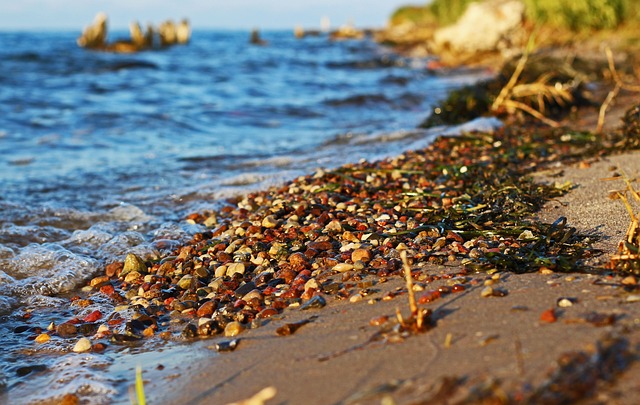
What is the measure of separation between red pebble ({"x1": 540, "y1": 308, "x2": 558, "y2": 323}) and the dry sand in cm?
2

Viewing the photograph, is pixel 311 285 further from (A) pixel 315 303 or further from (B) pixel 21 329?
(B) pixel 21 329

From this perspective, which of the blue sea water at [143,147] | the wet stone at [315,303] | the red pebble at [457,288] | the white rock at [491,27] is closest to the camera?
the red pebble at [457,288]

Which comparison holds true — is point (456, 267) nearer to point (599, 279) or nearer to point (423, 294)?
point (423, 294)

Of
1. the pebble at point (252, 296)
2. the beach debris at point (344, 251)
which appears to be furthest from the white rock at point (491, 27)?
the pebble at point (252, 296)

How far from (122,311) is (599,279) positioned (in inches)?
96.1

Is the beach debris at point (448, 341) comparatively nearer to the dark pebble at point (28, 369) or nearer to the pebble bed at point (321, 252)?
the pebble bed at point (321, 252)

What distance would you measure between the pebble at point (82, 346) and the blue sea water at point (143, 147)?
0.15 metres

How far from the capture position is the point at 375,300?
303cm

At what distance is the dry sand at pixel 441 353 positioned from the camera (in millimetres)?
2014

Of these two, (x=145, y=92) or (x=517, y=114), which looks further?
(x=145, y=92)

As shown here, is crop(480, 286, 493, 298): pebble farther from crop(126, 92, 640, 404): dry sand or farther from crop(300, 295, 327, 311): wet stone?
crop(300, 295, 327, 311): wet stone

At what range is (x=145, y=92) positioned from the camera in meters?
15.1

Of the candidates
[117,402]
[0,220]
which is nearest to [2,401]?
[117,402]

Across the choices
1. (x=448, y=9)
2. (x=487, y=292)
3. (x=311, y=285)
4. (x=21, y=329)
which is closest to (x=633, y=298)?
(x=487, y=292)
